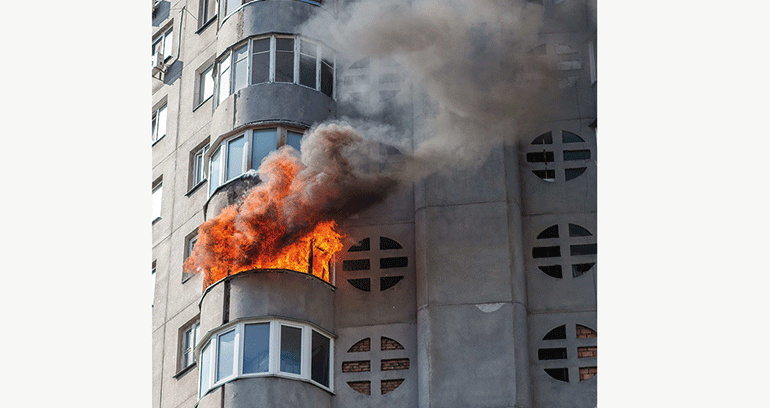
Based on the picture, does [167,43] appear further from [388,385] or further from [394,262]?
[388,385]

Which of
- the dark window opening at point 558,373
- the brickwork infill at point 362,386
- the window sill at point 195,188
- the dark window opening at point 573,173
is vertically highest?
the window sill at point 195,188

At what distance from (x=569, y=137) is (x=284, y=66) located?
22.0 feet

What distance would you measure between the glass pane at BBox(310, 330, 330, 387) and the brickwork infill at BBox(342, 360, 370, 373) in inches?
15.6

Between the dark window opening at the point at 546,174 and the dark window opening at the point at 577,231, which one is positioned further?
the dark window opening at the point at 546,174

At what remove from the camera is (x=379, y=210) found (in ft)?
80.9

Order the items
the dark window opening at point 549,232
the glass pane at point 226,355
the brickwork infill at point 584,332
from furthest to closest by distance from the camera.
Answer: the dark window opening at point 549,232 → the brickwork infill at point 584,332 → the glass pane at point 226,355

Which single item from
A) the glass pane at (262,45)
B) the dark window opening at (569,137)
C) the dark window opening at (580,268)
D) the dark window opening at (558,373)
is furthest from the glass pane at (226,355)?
the dark window opening at (569,137)

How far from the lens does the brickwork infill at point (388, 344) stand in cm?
2333

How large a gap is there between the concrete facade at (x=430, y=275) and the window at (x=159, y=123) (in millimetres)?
2871

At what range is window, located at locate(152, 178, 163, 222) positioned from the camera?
2789 cm

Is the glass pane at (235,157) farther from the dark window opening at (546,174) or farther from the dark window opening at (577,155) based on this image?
the dark window opening at (577,155)

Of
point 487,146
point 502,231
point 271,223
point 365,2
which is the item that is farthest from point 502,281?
point 365,2

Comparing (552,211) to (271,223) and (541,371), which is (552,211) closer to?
(541,371)

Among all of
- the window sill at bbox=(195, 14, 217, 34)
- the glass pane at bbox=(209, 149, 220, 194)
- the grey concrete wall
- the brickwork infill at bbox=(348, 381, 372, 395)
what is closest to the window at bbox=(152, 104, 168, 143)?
the window sill at bbox=(195, 14, 217, 34)
